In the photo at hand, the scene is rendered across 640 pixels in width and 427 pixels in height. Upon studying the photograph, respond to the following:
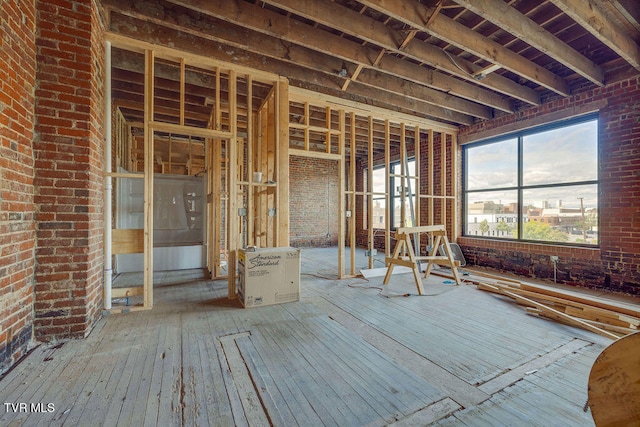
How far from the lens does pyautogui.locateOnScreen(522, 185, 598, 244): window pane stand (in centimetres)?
455

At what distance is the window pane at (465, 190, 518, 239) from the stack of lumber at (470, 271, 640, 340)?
1952 millimetres

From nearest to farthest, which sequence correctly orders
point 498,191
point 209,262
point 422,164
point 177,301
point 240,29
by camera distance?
1. point 240,29
2. point 177,301
3. point 209,262
4. point 498,191
5. point 422,164

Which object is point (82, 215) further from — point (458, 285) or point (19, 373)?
point (458, 285)

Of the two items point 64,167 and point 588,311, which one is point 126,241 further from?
point 588,311

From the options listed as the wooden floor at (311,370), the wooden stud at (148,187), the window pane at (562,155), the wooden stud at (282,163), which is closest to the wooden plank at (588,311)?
the wooden floor at (311,370)

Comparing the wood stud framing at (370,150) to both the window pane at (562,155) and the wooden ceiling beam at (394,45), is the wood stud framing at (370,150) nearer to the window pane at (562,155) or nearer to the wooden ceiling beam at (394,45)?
the wooden ceiling beam at (394,45)

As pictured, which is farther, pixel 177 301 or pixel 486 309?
pixel 177 301

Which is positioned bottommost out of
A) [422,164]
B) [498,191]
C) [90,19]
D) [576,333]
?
[576,333]

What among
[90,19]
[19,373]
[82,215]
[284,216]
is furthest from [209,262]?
[90,19]

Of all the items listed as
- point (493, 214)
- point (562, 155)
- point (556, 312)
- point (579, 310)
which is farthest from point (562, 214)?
point (556, 312)

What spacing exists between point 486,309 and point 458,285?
1.12 m

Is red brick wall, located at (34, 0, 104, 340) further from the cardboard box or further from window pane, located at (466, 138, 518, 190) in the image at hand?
window pane, located at (466, 138, 518, 190)

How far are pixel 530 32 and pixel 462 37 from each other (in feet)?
2.48

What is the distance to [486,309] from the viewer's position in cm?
343
